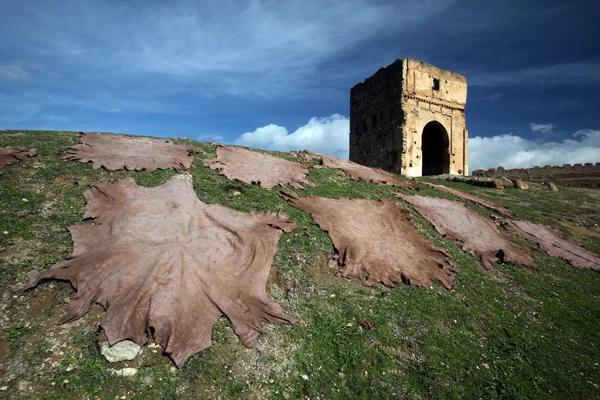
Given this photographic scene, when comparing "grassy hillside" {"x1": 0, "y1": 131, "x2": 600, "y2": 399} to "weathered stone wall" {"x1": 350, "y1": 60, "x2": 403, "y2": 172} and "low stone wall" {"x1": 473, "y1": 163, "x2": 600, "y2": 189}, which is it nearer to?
"weathered stone wall" {"x1": 350, "y1": 60, "x2": 403, "y2": 172}

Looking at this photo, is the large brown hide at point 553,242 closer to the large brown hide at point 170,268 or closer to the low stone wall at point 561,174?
the large brown hide at point 170,268

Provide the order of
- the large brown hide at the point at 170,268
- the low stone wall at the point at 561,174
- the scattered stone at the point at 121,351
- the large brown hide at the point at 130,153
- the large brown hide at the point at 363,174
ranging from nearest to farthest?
the scattered stone at the point at 121,351, the large brown hide at the point at 170,268, the large brown hide at the point at 130,153, the large brown hide at the point at 363,174, the low stone wall at the point at 561,174

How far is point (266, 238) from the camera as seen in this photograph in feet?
13.8

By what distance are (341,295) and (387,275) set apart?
829 mm

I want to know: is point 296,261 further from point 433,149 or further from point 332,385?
point 433,149

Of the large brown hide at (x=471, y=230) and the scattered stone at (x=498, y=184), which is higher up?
the scattered stone at (x=498, y=184)

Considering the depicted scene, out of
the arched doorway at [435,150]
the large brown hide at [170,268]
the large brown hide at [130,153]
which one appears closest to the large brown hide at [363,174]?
the large brown hide at [130,153]

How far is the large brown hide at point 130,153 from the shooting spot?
5.55m

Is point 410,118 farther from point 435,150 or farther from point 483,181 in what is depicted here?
point 483,181

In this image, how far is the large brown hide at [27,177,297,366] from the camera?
2.84 meters

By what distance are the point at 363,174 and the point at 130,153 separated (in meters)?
5.10

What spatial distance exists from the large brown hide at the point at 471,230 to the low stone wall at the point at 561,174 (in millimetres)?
16844

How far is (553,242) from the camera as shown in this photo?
7.04 m

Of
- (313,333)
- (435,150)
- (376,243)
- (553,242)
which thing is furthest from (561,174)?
(313,333)
